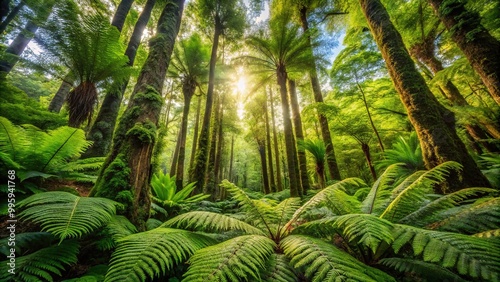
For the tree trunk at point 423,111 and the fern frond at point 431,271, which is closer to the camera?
the fern frond at point 431,271

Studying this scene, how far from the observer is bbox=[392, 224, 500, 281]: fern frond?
0.76 meters

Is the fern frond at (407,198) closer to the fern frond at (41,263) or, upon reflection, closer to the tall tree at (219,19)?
the fern frond at (41,263)

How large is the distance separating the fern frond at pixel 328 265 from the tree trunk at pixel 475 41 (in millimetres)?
2814

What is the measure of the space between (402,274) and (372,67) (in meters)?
8.16

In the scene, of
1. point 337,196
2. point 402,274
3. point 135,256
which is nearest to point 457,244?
point 402,274

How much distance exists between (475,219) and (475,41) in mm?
2431

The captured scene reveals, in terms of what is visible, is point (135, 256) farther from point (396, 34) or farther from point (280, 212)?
point (396, 34)

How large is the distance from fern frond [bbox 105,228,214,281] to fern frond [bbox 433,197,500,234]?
5.57ft

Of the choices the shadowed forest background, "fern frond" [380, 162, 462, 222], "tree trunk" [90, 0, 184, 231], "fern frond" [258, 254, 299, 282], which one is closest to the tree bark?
the shadowed forest background

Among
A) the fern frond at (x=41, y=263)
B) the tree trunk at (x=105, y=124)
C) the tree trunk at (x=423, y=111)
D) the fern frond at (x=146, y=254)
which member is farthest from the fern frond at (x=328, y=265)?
the tree trunk at (x=105, y=124)

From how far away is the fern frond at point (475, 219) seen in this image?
1167mm

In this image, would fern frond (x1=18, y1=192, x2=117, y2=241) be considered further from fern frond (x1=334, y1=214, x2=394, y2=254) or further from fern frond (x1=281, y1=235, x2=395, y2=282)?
A: fern frond (x1=334, y1=214, x2=394, y2=254)

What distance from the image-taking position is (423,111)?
7.88ft

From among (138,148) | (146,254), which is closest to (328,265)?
(146,254)
